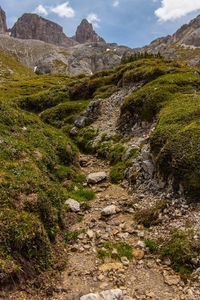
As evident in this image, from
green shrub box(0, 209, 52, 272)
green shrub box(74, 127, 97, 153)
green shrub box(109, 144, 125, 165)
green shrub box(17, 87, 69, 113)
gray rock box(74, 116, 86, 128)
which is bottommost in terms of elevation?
green shrub box(0, 209, 52, 272)

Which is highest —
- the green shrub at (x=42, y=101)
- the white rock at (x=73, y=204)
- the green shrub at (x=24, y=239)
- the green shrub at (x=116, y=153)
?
the green shrub at (x=42, y=101)

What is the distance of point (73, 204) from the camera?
11523 mm

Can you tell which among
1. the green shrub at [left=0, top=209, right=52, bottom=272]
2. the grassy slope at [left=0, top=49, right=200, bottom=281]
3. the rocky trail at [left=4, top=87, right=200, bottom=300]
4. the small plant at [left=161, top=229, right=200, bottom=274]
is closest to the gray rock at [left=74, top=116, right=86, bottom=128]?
the grassy slope at [left=0, top=49, right=200, bottom=281]

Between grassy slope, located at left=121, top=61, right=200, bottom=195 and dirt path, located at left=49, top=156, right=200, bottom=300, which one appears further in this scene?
grassy slope, located at left=121, top=61, right=200, bottom=195

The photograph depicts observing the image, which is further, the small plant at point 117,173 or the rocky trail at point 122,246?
the small plant at point 117,173

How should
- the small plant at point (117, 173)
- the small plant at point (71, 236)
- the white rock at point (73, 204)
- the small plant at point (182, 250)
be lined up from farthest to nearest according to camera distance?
the small plant at point (117, 173), the white rock at point (73, 204), the small plant at point (71, 236), the small plant at point (182, 250)

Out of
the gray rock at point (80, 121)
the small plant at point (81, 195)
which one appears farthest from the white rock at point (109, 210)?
the gray rock at point (80, 121)

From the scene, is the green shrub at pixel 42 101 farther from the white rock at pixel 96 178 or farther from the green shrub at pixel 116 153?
the white rock at pixel 96 178

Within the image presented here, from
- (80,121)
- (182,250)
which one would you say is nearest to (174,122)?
(182,250)

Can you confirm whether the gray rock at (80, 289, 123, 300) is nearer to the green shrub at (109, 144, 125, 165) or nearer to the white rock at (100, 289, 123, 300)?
the white rock at (100, 289, 123, 300)

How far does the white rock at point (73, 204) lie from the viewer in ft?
37.0

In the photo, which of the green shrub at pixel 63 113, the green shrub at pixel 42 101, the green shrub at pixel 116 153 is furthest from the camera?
the green shrub at pixel 42 101

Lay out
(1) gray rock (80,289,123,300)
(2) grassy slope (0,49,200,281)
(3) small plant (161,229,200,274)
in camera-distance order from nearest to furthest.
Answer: (1) gray rock (80,289,123,300)
(2) grassy slope (0,49,200,281)
(3) small plant (161,229,200,274)

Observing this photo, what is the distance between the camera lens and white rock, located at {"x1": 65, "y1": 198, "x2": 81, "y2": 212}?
37.0 feet
